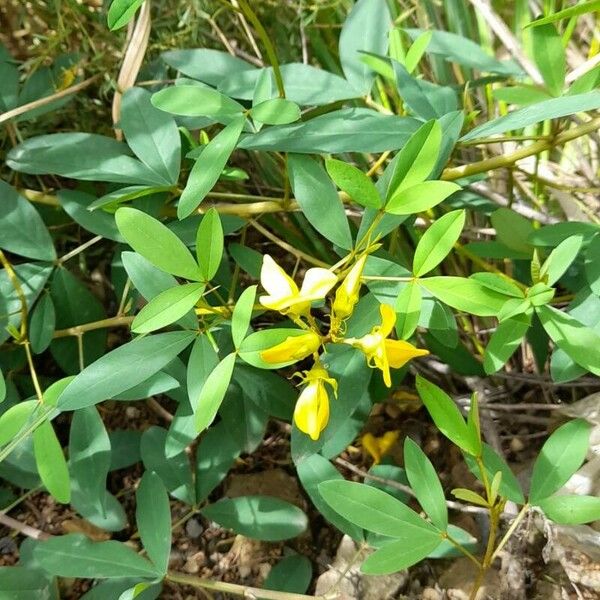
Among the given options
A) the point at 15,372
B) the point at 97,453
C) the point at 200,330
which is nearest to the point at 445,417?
the point at 200,330

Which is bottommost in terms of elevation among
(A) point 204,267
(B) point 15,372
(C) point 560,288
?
(C) point 560,288

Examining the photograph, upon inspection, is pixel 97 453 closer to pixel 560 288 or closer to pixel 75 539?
pixel 75 539

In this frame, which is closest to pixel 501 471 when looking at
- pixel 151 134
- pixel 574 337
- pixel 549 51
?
pixel 574 337

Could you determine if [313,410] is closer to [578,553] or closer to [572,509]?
[572,509]

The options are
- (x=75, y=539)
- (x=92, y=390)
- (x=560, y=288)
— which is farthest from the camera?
(x=560, y=288)

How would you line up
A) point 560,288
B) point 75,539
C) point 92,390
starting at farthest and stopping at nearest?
1. point 560,288
2. point 75,539
3. point 92,390

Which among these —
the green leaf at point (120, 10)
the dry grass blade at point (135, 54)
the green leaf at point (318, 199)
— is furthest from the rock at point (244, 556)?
the green leaf at point (120, 10)

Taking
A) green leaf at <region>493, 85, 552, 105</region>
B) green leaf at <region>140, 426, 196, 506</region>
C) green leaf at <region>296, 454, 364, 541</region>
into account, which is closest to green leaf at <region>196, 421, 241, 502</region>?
green leaf at <region>140, 426, 196, 506</region>
